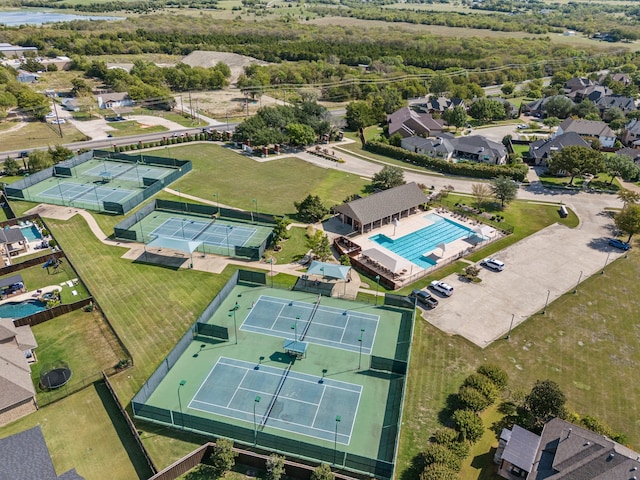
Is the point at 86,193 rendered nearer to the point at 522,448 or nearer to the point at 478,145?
the point at 522,448

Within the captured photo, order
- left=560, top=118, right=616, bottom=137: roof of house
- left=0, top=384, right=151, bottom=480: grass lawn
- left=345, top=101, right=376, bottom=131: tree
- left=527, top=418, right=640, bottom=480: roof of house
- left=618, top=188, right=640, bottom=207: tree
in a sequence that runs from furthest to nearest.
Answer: left=345, top=101, right=376, bottom=131: tree < left=560, top=118, right=616, bottom=137: roof of house < left=618, top=188, right=640, bottom=207: tree < left=0, top=384, right=151, bottom=480: grass lawn < left=527, top=418, right=640, bottom=480: roof of house

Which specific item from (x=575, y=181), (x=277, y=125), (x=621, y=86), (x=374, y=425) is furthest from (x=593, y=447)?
(x=621, y=86)

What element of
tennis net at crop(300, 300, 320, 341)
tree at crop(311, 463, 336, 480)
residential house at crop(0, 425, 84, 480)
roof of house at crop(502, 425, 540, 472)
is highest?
residential house at crop(0, 425, 84, 480)

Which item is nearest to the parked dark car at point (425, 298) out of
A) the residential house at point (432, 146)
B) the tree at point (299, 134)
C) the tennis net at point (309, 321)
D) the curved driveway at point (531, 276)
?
the curved driveway at point (531, 276)

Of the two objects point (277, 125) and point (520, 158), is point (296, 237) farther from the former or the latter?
point (520, 158)

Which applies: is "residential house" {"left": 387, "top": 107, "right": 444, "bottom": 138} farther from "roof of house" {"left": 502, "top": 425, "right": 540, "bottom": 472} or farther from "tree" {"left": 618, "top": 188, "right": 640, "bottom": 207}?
"roof of house" {"left": 502, "top": 425, "right": 540, "bottom": 472}

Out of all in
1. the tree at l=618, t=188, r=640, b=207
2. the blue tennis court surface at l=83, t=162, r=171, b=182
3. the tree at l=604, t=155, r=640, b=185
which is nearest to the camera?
the tree at l=618, t=188, r=640, b=207

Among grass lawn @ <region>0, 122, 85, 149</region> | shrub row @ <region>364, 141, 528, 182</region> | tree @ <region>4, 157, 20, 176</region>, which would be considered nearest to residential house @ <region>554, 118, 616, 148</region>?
shrub row @ <region>364, 141, 528, 182</region>
